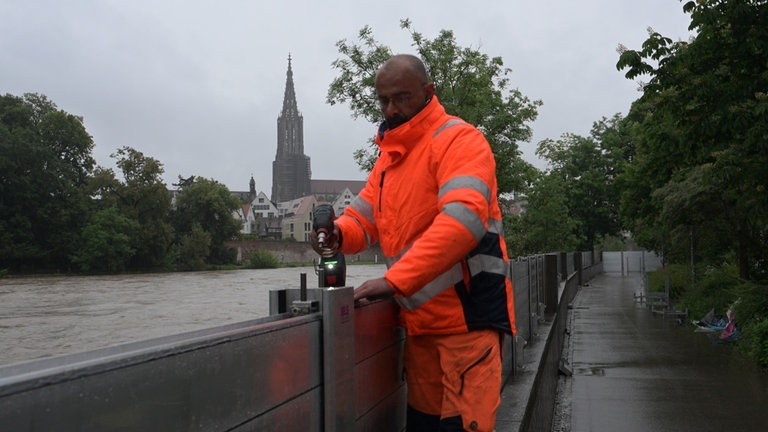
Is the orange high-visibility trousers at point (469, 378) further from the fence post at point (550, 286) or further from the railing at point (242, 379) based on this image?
the fence post at point (550, 286)

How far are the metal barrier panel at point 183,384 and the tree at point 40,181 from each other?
67326 millimetres

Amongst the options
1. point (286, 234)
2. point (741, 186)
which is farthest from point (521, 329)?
point (286, 234)

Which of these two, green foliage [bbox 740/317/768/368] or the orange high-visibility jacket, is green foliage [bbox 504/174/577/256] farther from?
the orange high-visibility jacket

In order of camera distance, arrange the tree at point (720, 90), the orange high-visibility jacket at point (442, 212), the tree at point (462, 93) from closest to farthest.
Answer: the orange high-visibility jacket at point (442, 212) < the tree at point (720, 90) < the tree at point (462, 93)

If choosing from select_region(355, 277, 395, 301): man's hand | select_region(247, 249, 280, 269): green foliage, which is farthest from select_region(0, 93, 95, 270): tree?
select_region(355, 277, 395, 301): man's hand

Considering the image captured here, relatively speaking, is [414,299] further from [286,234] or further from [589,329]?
[286,234]

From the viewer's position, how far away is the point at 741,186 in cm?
1009

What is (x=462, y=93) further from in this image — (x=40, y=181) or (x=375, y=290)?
(x=40, y=181)

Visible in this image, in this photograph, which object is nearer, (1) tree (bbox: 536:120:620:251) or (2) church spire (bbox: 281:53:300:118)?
(1) tree (bbox: 536:120:620:251)

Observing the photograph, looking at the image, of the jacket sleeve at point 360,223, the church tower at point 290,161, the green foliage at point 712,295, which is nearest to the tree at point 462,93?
the green foliage at point 712,295

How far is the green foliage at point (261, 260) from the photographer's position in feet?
313

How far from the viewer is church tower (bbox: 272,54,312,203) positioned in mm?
182000

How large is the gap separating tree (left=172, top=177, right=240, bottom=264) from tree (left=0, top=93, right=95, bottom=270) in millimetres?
13889

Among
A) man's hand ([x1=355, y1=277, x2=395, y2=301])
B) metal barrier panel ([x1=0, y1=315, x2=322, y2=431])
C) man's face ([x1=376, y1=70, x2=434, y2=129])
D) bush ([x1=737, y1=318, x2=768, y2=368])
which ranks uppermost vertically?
man's face ([x1=376, y1=70, x2=434, y2=129])
